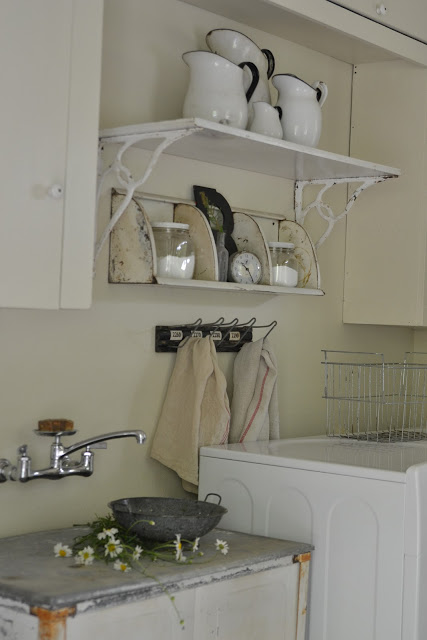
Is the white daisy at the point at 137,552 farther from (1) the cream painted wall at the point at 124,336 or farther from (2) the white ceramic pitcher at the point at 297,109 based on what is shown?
(2) the white ceramic pitcher at the point at 297,109

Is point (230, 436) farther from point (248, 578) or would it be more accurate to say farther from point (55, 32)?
point (55, 32)

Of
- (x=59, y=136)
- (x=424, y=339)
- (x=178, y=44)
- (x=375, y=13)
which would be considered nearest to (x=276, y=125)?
(x=178, y=44)

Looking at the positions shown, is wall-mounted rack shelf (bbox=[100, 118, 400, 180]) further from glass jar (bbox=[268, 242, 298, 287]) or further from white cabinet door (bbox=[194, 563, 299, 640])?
white cabinet door (bbox=[194, 563, 299, 640])

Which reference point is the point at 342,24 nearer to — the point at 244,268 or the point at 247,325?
the point at 244,268

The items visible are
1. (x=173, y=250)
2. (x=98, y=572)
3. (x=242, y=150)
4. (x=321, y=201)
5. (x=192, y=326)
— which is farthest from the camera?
→ (x=321, y=201)

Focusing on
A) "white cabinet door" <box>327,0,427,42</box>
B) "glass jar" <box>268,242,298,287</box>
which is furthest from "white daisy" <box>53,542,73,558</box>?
"white cabinet door" <box>327,0,427,42</box>

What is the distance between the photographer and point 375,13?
2.73 metres

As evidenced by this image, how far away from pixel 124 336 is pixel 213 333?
33 cm

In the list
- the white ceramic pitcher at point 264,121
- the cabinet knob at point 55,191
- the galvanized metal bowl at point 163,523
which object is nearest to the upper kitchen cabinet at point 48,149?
the cabinet knob at point 55,191

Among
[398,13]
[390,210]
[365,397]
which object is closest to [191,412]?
[365,397]

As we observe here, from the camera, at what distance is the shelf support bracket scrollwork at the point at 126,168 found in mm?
2166

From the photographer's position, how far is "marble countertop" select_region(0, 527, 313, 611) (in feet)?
5.64

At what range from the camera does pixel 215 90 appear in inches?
90.5

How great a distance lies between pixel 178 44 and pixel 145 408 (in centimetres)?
99
